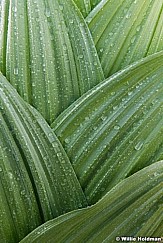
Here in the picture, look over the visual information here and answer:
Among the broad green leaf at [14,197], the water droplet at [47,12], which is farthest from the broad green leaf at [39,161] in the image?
the water droplet at [47,12]

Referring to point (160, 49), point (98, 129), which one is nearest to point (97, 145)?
point (98, 129)

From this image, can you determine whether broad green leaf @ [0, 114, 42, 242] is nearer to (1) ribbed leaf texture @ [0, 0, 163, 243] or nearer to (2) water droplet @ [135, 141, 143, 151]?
(1) ribbed leaf texture @ [0, 0, 163, 243]

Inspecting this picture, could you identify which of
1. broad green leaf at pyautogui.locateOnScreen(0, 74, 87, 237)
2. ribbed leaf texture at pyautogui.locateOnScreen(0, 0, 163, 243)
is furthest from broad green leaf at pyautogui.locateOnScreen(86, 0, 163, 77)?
broad green leaf at pyautogui.locateOnScreen(0, 74, 87, 237)

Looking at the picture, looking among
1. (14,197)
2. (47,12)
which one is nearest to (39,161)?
(14,197)

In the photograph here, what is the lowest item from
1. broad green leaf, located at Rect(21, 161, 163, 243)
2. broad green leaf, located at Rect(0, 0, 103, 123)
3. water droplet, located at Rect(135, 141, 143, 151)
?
broad green leaf, located at Rect(21, 161, 163, 243)

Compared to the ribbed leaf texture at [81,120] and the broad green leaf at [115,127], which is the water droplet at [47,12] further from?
the broad green leaf at [115,127]

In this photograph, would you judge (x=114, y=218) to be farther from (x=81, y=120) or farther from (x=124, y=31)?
(x=124, y=31)
